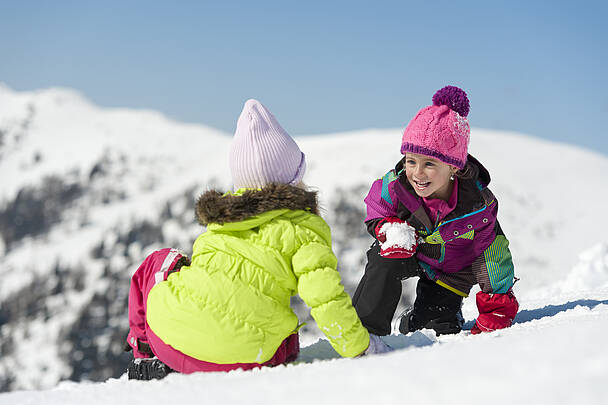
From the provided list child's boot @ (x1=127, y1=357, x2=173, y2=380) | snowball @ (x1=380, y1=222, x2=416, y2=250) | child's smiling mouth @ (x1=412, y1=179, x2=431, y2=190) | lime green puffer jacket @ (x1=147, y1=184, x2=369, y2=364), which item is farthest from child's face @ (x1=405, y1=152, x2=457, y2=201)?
child's boot @ (x1=127, y1=357, x2=173, y2=380)

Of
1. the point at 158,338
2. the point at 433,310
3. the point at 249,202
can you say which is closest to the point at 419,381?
the point at 249,202

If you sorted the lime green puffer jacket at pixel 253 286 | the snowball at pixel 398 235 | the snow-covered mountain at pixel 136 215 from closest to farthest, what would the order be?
the lime green puffer jacket at pixel 253 286 → the snowball at pixel 398 235 → the snow-covered mountain at pixel 136 215

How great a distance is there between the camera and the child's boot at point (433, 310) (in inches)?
116

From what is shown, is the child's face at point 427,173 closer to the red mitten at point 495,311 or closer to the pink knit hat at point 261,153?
the red mitten at point 495,311

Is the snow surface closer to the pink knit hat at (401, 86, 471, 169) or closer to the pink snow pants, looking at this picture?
the pink snow pants

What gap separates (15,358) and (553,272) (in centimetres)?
5771

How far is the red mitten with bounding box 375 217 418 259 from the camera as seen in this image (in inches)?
103

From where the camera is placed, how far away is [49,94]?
368ft

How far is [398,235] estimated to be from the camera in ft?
8.55

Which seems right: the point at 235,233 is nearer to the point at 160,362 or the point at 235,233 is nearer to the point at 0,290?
the point at 160,362

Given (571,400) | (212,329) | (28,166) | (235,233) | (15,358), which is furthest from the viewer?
(28,166)

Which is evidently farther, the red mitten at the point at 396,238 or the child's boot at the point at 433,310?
the child's boot at the point at 433,310

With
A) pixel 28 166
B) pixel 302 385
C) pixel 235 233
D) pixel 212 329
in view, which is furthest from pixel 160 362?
pixel 28 166

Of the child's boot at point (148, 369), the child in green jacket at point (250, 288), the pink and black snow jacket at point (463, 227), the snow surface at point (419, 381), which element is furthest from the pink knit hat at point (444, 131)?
the child's boot at point (148, 369)
